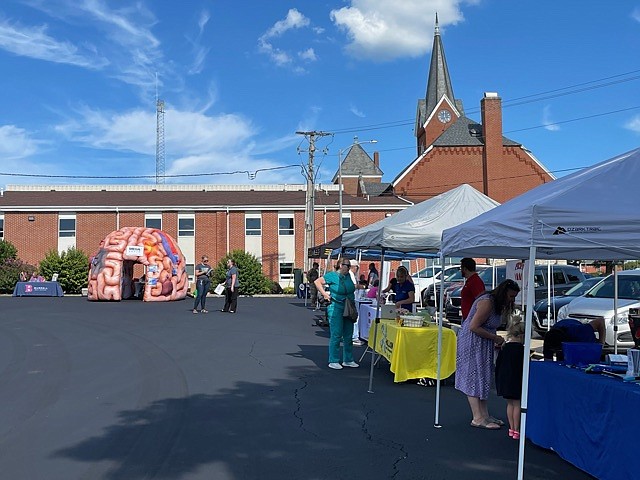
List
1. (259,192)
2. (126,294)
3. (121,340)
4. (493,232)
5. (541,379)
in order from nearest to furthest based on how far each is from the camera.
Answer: (493,232), (541,379), (121,340), (126,294), (259,192)

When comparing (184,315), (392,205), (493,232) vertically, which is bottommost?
(184,315)

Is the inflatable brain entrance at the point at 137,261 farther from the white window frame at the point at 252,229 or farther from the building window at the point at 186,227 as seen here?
the white window frame at the point at 252,229

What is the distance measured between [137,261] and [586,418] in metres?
27.6

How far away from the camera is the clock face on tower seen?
2704 inches

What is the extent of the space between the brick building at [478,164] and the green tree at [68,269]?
28.1 metres

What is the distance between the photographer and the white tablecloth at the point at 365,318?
12.7 meters

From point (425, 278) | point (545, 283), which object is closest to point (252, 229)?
point (425, 278)

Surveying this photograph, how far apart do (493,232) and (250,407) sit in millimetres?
4013

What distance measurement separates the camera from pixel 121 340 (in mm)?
14992

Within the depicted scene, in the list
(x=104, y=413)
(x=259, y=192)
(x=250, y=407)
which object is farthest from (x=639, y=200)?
(x=259, y=192)

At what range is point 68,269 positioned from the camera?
131ft

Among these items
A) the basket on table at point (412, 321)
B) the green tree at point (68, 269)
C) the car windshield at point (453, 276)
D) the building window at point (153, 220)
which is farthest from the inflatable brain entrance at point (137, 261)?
the basket on table at point (412, 321)

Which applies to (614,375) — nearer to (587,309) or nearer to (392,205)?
(587,309)

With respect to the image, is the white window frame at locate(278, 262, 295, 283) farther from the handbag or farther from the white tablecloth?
the handbag
